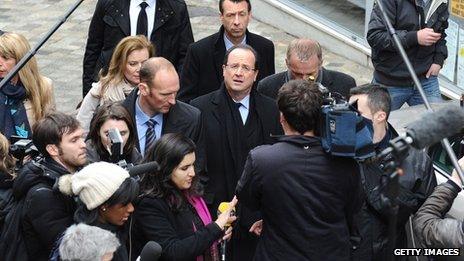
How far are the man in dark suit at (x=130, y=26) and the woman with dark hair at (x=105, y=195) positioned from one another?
3.07 metres

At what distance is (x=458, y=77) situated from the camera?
1028 cm

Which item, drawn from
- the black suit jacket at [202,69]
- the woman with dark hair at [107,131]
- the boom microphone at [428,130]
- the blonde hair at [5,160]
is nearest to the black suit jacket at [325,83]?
the black suit jacket at [202,69]

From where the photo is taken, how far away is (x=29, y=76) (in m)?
7.24

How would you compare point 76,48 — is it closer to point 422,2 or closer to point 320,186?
point 422,2

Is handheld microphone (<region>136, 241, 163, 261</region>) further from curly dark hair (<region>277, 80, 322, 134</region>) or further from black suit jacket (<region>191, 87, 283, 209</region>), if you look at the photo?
black suit jacket (<region>191, 87, 283, 209</region>)

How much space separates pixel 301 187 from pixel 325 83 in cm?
204

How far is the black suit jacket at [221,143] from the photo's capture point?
6.53 m

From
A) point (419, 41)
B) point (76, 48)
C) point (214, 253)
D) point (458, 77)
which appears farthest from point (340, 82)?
point (76, 48)

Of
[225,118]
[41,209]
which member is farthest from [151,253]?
[225,118]

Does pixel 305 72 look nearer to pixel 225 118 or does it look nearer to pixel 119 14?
pixel 225 118

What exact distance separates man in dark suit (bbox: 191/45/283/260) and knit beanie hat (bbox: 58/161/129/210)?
4.78 ft

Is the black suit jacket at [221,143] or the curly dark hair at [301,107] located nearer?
the curly dark hair at [301,107]

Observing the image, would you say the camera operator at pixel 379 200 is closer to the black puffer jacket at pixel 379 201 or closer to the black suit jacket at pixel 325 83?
the black puffer jacket at pixel 379 201

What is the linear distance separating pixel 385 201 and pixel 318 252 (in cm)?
173
